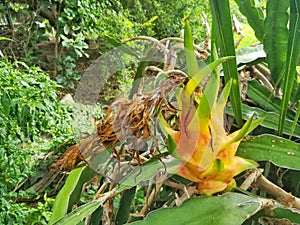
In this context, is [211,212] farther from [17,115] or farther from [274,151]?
[17,115]

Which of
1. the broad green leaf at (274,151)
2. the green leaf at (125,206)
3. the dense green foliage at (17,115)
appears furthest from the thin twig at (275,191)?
the dense green foliage at (17,115)

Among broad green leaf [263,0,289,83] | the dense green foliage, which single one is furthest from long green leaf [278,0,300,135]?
the dense green foliage

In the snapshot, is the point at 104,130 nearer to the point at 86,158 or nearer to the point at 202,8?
the point at 86,158

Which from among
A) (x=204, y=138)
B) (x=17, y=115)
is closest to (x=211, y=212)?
(x=204, y=138)

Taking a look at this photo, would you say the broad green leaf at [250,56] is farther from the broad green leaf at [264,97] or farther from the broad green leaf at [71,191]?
the broad green leaf at [71,191]

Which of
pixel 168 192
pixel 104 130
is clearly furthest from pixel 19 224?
pixel 104 130

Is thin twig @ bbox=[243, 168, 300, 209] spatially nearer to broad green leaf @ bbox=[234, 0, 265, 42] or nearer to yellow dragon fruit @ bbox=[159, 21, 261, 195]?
yellow dragon fruit @ bbox=[159, 21, 261, 195]
